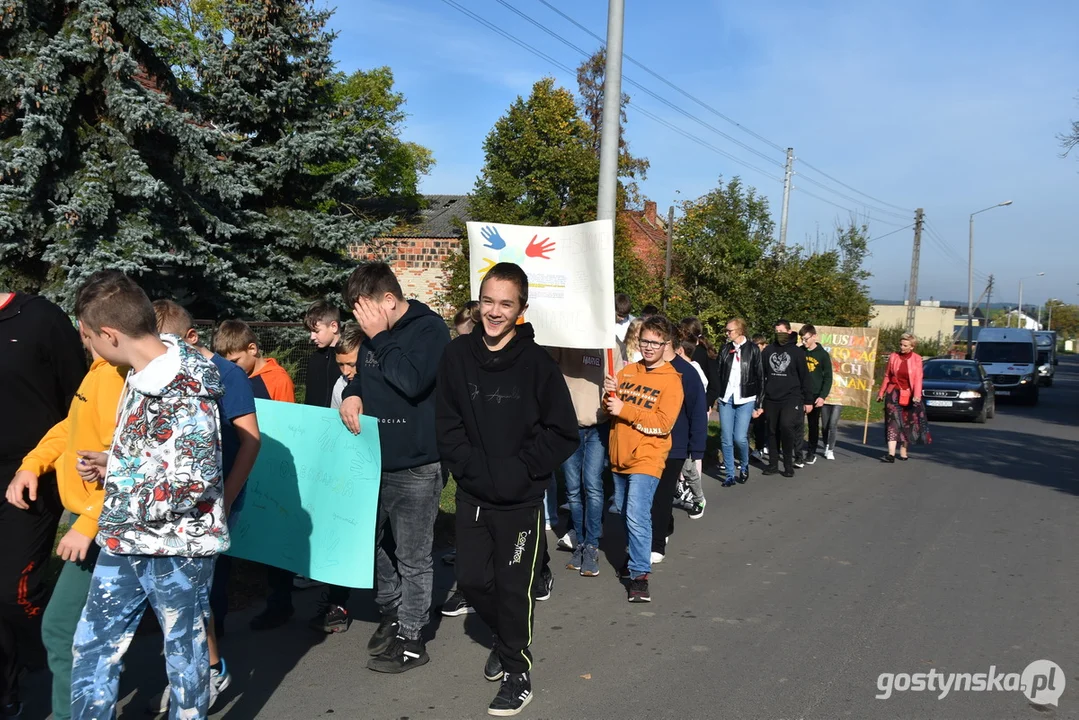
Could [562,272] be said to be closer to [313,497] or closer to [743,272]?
[313,497]

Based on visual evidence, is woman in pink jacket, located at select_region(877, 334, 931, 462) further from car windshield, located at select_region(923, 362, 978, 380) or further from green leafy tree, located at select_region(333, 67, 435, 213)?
green leafy tree, located at select_region(333, 67, 435, 213)

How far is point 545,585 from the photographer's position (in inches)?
240

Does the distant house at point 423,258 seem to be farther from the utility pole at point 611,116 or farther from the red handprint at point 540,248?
the red handprint at point 540,248

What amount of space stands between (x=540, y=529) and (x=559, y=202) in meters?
29.3

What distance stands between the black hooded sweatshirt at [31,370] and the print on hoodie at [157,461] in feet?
3.59

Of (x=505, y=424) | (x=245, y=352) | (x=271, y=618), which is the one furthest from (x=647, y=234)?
(x=505, y=424)

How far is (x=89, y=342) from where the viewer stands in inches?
130

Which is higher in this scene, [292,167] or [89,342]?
[292,167]

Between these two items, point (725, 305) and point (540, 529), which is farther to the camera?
point (725, 305)

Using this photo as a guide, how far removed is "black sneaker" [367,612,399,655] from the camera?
4.81 meters

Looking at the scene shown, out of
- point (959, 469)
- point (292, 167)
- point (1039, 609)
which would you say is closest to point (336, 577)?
point (1039, 609)

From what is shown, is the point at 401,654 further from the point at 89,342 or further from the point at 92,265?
the point at 92,265

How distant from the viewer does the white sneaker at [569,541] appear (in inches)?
286

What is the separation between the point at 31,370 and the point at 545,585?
3544 millimetres
